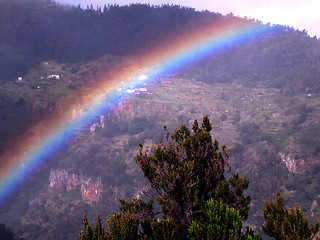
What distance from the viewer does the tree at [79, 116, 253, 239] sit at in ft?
46.4

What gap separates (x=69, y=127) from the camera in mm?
132000

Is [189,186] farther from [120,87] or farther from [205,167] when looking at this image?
[120,87]

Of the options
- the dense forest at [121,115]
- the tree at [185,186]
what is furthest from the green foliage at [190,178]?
the dense forest at [121,115]

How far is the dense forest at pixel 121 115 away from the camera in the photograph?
9944cm

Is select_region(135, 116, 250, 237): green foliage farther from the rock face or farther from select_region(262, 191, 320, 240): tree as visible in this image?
the rock face

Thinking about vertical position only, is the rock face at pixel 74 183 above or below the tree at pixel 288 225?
below

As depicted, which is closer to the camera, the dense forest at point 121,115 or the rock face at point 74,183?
the dense forest at point 121,115

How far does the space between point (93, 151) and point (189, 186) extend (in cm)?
13118

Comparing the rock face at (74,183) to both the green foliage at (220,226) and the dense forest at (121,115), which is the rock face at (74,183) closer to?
the dense forest at (121,115)

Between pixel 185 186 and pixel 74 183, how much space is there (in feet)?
391

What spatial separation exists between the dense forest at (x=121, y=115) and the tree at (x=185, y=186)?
70.4 meters

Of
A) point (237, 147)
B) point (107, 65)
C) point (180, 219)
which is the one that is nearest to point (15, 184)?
point (107, 65)

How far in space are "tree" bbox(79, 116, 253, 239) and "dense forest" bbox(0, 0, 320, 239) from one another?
2772 inches

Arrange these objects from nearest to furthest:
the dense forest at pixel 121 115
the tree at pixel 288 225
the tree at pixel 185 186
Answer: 1. the tree at pixel 288 225
2. the tree at pixel 185 186
3. the dense forest at pixel 121 115
